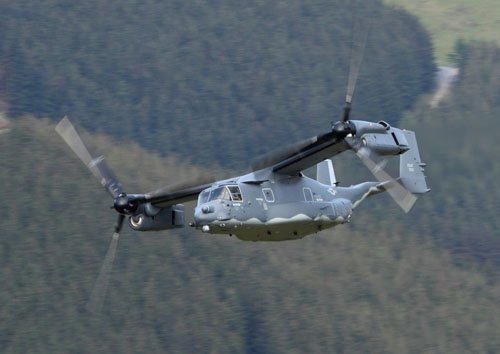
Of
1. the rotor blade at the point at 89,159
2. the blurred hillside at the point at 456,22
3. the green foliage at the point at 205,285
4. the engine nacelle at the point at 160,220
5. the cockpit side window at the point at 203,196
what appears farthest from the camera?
the blurred hillside at the point at 456,22

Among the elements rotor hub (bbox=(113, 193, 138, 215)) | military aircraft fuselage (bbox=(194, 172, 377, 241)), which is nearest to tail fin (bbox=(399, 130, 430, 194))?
military aircraft fuselage (bbox=(194, 172, 377, 241))

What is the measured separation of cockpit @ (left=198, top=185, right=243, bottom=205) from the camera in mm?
31578

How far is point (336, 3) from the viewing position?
144 metres

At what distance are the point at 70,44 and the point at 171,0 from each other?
19.8m

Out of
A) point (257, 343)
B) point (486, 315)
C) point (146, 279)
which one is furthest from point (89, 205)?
point (486, 315)

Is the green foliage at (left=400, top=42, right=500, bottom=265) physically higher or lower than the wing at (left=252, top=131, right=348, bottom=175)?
lower

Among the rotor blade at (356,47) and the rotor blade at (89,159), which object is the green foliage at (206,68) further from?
the rotor blade at (356,47)

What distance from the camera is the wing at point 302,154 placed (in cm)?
3008

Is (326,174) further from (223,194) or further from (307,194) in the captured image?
(223,194)

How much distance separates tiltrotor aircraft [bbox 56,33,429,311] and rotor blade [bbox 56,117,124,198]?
39mm

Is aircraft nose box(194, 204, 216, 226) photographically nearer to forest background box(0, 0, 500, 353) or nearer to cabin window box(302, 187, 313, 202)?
cabin window box(302, 187, 313, 202)

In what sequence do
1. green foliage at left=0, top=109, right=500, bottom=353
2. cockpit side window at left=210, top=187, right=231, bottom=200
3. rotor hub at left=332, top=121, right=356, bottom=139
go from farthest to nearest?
green foliage at left=0, top=109, right=500, bottom=353 < cockpit side window at left=210, top=187, right=231, bottom=200 < rotor hub at left=332, top=121, right=356, bottom=139

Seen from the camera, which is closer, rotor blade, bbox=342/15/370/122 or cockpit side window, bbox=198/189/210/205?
rotor blade, bbox=342/15/370/122

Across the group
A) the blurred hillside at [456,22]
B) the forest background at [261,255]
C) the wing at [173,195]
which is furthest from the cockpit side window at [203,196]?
the blurred hillside at [456,22]
